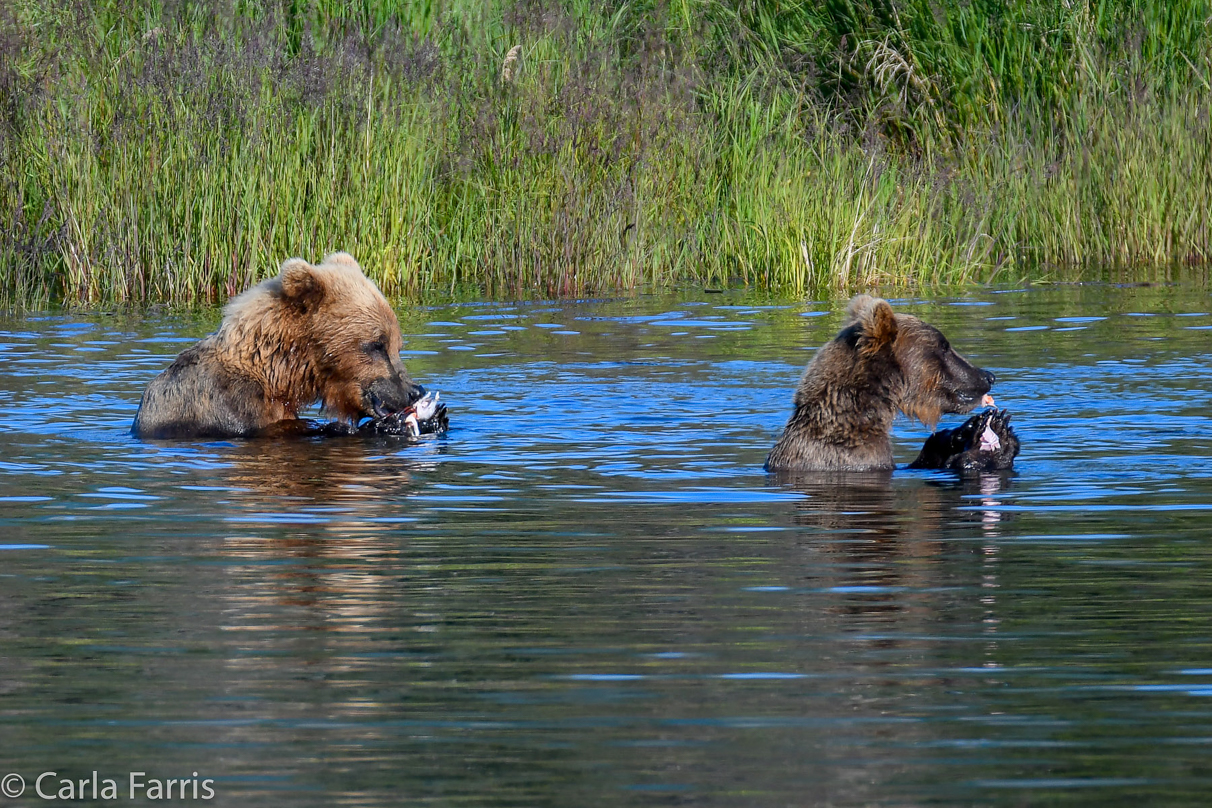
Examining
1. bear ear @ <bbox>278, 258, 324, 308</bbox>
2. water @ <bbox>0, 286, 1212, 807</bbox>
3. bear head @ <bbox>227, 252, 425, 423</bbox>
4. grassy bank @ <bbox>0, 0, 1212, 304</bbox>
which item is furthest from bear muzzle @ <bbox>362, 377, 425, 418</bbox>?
grassy bank @ <bbox>0, 0, 1212, 304</bbox>

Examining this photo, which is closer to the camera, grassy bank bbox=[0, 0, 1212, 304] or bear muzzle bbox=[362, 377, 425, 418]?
bear muzzle bbox=[362, 377, 425, 418]

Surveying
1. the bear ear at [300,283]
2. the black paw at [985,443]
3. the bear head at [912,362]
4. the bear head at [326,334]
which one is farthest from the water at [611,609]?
the bear ear at [300,283]

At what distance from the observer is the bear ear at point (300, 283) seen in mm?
9469

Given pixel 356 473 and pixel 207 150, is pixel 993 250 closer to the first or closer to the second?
pixel 207 150

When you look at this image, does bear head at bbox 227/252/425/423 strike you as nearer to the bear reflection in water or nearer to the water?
the water

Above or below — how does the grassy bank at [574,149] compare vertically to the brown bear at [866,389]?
above

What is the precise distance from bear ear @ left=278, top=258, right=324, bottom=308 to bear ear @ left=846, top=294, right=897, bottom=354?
2.72 metres

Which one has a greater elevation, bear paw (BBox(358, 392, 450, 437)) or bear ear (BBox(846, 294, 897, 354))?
bear ear (BBox(846, 294, 897, 354))

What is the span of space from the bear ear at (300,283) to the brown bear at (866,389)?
2501mm

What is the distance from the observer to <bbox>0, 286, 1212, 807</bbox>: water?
3.93 metres

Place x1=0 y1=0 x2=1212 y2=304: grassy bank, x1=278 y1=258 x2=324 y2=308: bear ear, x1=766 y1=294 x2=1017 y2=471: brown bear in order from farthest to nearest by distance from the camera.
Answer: x1=0 y1=0 x2=1212 y2=304: grassy bank
x1=278 y1=258 x2=324 y2=308: bear ear
x1=766 y1=294 x2=1017 y2=471: brown bear

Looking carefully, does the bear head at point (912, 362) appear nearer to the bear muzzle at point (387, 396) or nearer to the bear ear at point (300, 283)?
the bear muzzle at point (387, 396)

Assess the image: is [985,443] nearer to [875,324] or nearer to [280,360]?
[875,324]

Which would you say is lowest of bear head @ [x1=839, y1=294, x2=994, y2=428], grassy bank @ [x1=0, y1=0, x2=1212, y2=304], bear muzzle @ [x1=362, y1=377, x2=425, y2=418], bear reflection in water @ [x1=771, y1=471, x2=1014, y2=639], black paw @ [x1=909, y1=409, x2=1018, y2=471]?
bear reflection in water @ [x1=771, y1=471, x2=1014, y2=639]
